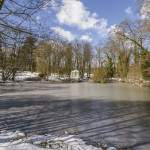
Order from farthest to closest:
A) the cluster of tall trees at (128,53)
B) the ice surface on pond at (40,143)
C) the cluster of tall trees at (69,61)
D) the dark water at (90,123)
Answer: the cluster of tall trees at (69,61) → the cluster of tall trees at (128,53) → the dark water at (90,123) → the ice surface on pond at (40,143)

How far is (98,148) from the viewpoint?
29.1 feet

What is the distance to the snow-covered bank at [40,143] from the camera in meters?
8.25

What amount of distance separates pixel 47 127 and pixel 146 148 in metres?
4.19

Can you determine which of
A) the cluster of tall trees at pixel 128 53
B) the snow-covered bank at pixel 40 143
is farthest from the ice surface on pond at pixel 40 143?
the cluster of tall trees at pixel 128 53

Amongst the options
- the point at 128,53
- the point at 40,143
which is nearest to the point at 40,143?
the point at 40,143

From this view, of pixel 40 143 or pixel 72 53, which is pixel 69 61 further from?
pixel 40 143

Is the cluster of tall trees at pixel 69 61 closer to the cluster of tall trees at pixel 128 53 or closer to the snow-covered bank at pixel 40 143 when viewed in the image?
the cluster of tall trees at pixel 128 53

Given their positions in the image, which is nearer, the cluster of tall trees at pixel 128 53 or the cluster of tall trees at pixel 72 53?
the cluster of tall trees at pixel 72 53

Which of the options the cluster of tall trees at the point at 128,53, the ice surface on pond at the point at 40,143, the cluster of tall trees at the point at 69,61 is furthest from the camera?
the cluster of tall trees at the point at 69,61

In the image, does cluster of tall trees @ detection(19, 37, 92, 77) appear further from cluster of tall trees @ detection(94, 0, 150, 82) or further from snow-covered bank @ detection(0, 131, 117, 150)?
snow-covered bank @ detection(0, 131, 117, 150)

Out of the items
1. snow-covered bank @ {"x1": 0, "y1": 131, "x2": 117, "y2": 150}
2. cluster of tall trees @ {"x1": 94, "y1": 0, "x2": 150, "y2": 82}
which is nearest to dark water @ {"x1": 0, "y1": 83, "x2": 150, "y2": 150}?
snow-covered bank @ {"x1": 0, "y1": 131, "x2": 117, "y2": 150}

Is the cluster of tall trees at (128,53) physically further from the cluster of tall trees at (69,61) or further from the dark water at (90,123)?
the dark water at (90,123)

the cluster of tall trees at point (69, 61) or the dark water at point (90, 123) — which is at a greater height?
the cluster of tall trees at point (69, 61)

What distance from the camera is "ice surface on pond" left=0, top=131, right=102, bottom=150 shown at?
27.1ft
